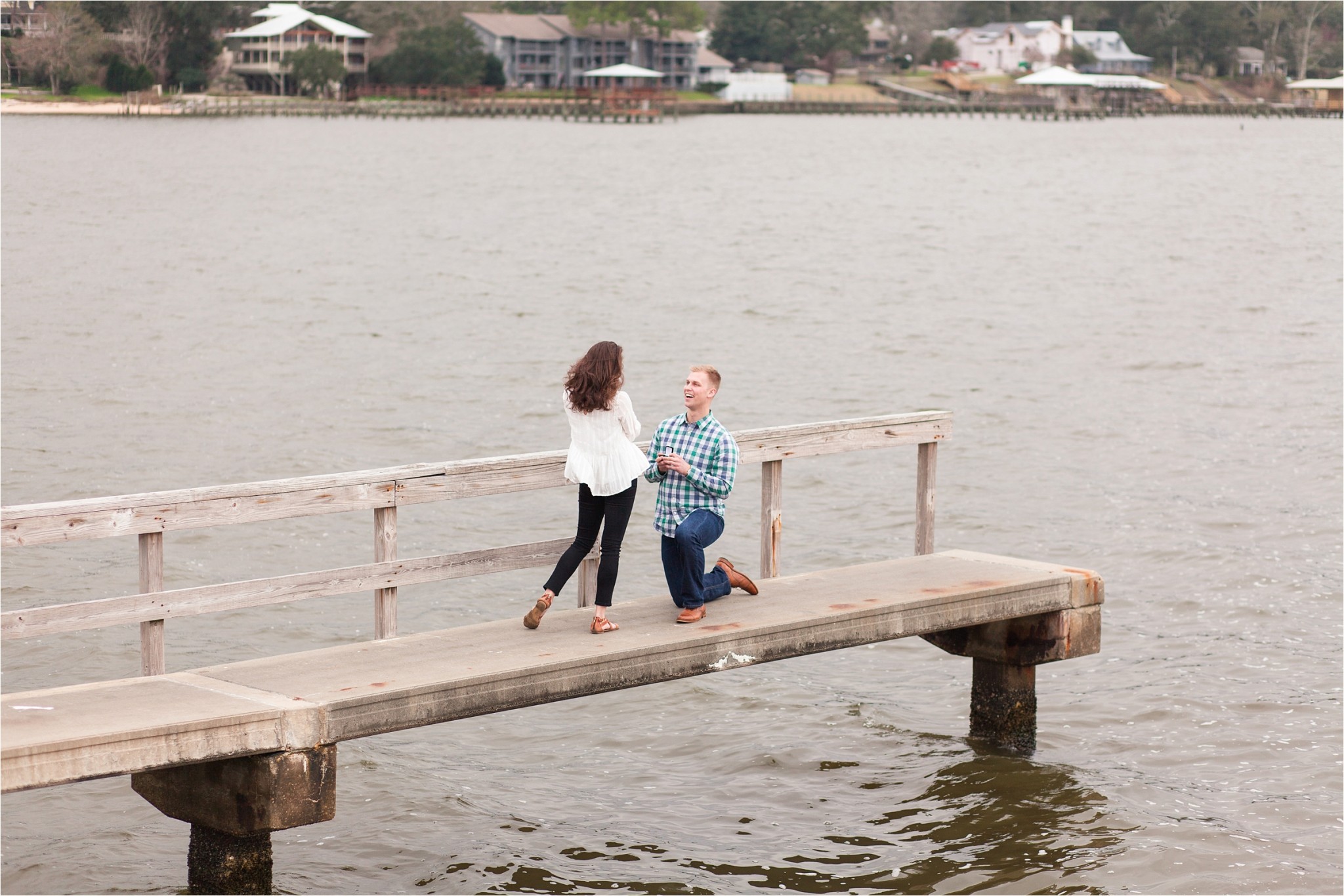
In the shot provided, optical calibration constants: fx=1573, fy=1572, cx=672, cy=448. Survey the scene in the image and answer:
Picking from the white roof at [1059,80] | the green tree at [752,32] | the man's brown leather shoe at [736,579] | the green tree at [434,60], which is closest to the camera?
the man's brown leather shoe at [736,579]

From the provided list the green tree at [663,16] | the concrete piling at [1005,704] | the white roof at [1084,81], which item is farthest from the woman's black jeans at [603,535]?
the green tree at [663,16]

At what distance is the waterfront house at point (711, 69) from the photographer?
186 m

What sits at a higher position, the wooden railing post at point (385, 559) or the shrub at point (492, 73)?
the shrub at point (492, 73)

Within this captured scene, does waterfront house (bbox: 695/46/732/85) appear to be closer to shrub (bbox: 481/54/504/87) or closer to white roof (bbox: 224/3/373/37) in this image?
shrub (bbox: 481/54/504/87)

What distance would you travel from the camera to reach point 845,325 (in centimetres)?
3375

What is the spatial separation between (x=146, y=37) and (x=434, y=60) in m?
44.6

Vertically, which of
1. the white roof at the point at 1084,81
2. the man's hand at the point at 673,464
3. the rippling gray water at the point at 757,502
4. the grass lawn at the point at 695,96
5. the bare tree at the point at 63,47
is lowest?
the rippling gray water at the point at 757,502

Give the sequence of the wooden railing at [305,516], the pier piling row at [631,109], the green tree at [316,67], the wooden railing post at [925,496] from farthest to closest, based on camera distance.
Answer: the green tree at [316,67], the pier piling row at [631,109], the wooden railing post at [925,496], the wooden railing at [305,516]

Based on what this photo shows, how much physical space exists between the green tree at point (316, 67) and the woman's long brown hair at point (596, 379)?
150 m

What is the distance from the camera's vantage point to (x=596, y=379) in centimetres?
752

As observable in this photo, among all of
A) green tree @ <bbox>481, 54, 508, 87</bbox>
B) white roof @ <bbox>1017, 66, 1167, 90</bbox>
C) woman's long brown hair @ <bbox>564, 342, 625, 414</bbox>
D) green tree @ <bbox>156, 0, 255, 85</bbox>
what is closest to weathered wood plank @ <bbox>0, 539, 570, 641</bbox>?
woman's long brown hair @ <bbox>564, 342, 625, 414</bbox>

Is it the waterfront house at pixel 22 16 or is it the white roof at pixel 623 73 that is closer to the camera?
the waterfront house at pixel 22 16

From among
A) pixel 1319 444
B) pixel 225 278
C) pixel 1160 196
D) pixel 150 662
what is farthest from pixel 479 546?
pixel 1160 196

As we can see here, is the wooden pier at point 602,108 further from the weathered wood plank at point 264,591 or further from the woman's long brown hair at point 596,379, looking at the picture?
the woman's long brown hair at point 596,379
